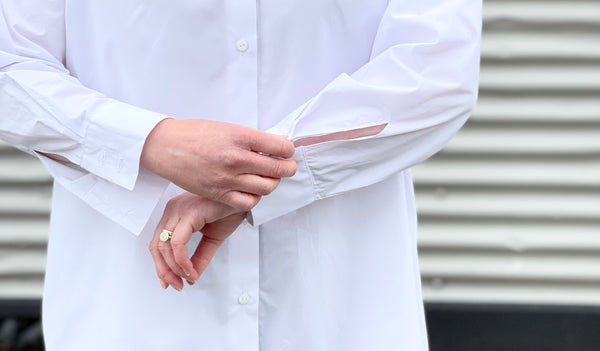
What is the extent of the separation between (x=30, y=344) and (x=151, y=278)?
200 cm

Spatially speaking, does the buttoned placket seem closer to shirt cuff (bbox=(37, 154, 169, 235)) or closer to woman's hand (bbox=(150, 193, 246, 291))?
woman's hand (bbox=(150, 193, 246, 291))

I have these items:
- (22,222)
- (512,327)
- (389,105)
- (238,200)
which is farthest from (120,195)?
(512,327)

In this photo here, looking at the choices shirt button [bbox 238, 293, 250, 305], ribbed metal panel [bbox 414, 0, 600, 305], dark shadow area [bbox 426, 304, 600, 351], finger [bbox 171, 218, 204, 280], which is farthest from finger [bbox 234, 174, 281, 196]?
dark shadow area [bbox 426, 304, 600, 351]

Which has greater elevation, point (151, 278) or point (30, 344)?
point (151, 278)

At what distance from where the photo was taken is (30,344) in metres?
3.21

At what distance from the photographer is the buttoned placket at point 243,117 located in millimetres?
1390

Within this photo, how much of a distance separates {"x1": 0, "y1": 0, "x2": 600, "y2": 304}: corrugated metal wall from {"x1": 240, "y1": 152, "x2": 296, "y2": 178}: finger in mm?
1780

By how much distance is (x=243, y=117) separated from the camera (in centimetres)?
143

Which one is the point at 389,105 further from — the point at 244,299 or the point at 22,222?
the point at 22,222

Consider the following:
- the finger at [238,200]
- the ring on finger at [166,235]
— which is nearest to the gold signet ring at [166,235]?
the ring on finger at [166,235]

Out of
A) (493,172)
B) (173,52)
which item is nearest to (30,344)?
(493,172)

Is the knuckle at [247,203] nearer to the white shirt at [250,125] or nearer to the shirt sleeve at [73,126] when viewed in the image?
the white shirt at [250,125]

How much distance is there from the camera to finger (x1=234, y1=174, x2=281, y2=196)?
1.25m

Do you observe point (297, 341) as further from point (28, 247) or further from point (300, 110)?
point (28, 247)
